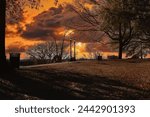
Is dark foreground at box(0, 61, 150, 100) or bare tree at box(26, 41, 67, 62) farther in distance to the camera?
bare tree at box(26, 41, 67, 62)

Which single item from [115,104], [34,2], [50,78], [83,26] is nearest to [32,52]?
[83,26]

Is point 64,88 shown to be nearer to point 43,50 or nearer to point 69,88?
point 69,88

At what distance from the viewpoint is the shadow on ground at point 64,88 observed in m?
17.5

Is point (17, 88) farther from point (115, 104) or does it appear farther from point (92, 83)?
point (115, 104)

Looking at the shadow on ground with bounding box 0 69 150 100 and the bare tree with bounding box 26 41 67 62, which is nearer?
the shadow on ground with bounding box 0 69 150 100

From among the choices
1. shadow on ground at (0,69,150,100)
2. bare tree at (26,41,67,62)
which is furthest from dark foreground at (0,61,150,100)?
bare tree at (26,41,67,62)

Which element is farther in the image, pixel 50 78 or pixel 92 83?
pixel 50 78

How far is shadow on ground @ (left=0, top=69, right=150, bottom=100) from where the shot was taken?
1752 cm

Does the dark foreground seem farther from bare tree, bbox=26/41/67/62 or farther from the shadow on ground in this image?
bare tree, bbox=26/41/67/62

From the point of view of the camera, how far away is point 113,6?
1681 inches

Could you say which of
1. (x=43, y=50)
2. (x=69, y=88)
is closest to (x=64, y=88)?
(x=69, y=88)

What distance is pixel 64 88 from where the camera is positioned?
65.3ft

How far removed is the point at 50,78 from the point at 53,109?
34.9 ft

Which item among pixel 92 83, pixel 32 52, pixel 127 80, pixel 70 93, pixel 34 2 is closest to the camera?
pixel 70 93
